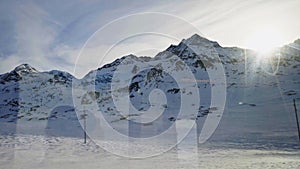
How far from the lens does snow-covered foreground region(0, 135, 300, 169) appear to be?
21.0 meters

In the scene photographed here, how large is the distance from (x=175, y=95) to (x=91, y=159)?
8508 cm

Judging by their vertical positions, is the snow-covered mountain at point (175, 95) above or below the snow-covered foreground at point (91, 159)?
above

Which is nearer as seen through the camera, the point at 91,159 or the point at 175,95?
the point at 91,159

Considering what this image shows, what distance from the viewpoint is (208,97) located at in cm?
9956

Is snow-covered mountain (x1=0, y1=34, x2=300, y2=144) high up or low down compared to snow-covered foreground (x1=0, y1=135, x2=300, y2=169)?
up

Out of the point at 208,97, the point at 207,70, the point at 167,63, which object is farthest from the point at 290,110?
the point at 167,63

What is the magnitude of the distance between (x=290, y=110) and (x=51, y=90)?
11645 cm

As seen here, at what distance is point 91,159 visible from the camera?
24750 mm

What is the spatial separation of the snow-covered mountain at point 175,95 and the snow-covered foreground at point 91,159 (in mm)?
14314

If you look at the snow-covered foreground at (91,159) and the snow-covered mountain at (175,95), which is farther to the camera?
the snow-covered mountain at (175,95)

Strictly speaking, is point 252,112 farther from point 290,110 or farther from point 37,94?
point 37,94

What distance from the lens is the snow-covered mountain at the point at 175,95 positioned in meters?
62.4

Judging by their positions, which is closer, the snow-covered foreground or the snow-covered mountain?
the snow-covered foreground

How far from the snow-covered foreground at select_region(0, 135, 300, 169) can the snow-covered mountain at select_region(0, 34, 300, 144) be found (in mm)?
14314
